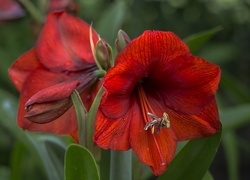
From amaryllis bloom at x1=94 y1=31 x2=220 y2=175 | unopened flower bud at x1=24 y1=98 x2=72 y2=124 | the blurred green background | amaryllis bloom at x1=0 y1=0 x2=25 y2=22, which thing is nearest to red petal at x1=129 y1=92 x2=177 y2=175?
amaryllis bloom at x1=94 y1=31 x2=220 y2=175

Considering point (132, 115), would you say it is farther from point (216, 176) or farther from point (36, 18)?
point (216, 176)

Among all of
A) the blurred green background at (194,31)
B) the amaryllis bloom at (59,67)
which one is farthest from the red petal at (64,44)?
the blurred green background at (194,31)

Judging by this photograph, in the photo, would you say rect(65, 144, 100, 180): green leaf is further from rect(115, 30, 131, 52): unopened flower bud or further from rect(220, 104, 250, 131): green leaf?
rect(220, 104, 250, 131): green leaf

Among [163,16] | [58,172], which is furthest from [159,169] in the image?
[163,16]

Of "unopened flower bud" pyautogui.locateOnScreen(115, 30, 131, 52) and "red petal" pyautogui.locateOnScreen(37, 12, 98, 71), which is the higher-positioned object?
"unopened flower bud" pyautogui.locateOnScreen(115, 30, 131, 52)

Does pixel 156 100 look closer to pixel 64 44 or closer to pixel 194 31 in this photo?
pixel 64 44

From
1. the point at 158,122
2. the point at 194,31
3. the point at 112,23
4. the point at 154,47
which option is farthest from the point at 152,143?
the point at 194,31
